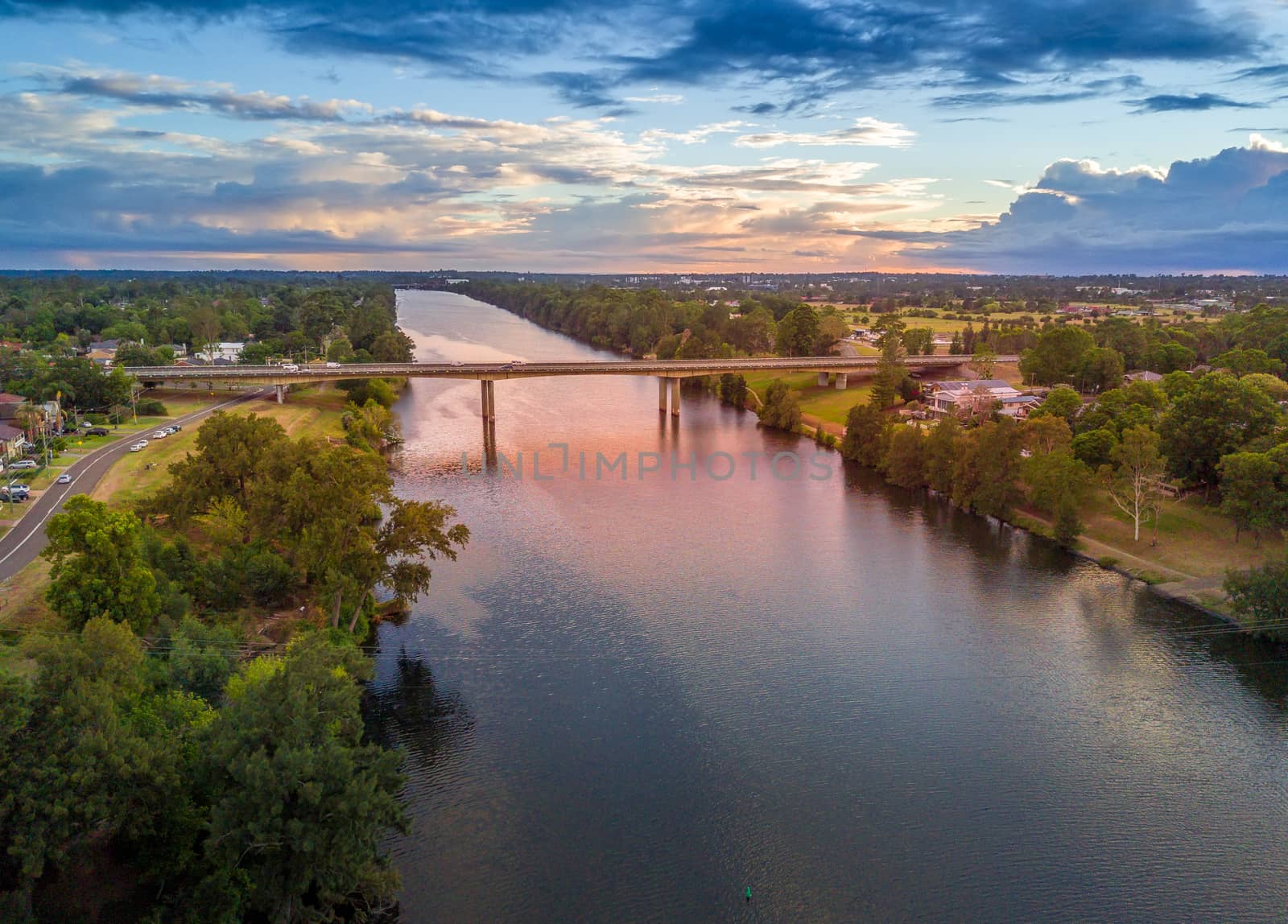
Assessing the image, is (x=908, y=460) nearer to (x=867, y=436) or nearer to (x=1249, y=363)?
(x=867, y=436)

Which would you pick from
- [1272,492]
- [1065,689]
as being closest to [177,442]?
[1065,689]

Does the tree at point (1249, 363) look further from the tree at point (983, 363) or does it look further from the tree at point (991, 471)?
the tree at point (991, 471)

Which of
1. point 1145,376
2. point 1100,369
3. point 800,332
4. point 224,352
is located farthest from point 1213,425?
point 224,352

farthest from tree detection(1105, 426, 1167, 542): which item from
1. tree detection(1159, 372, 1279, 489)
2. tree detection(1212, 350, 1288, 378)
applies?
tree detection(1212, 350, 1288, 378)

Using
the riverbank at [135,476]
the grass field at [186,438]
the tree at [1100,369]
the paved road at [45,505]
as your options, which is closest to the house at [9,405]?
the paved road at [45,505]

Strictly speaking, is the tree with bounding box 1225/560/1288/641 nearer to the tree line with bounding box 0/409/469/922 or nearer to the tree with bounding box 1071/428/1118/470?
the tree with bounding box 1071/428/1118/470

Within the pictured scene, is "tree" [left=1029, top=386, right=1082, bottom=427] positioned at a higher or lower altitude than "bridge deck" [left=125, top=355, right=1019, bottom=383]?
lower

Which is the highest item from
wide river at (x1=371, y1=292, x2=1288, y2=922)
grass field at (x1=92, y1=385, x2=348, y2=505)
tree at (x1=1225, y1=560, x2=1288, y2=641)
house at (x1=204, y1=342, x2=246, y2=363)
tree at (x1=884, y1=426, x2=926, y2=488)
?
house at (x1=204, y1=342, x2=246, y2=363)
